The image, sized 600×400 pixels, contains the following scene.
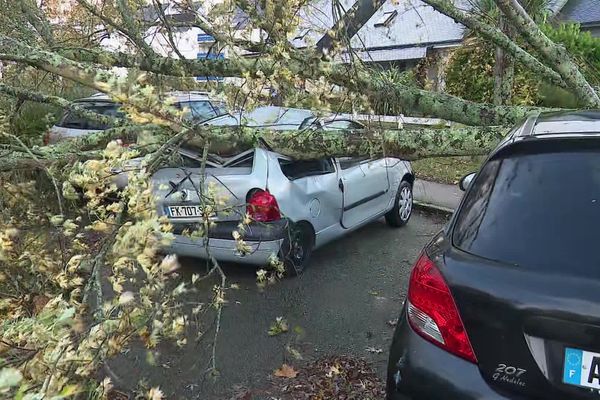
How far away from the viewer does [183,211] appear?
195 inches

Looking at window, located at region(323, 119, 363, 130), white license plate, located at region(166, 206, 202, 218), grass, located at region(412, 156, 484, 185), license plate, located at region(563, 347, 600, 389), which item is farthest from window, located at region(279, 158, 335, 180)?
grass, located at region(412, 156, 484, 185)

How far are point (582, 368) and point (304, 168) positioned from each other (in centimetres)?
363

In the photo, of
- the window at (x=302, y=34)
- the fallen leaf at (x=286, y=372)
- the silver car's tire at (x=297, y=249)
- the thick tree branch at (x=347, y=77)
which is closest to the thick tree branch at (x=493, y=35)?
the thick tree branch at (x=347, y=77)

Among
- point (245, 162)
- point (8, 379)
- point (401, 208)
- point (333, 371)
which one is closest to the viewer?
point (8, 379)

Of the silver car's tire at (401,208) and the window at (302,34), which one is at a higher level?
the window at (302,34)

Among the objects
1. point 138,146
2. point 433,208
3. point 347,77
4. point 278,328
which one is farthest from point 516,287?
point 433,208

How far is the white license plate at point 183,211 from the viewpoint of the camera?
489cm

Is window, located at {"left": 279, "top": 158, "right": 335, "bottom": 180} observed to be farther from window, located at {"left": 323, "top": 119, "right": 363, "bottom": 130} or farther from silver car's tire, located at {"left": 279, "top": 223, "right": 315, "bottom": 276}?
silver car's tire, located at {"left": 279, "top": 223, "right": 315, "bottom": 276}

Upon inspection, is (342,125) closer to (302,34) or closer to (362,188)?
(362,188)

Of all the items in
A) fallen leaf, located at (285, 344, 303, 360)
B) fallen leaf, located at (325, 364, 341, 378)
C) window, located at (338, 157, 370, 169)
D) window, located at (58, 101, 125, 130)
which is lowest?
fallen leaf, located at (325, 364, 341, 378)

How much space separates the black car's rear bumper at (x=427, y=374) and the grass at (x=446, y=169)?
7607mm

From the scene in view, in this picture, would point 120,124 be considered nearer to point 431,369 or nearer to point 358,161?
point 358,161

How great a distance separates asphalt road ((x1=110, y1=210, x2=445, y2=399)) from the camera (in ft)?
12.1

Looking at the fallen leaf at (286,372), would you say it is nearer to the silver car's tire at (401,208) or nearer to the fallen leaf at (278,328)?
the fallen leaf at (278,328)
